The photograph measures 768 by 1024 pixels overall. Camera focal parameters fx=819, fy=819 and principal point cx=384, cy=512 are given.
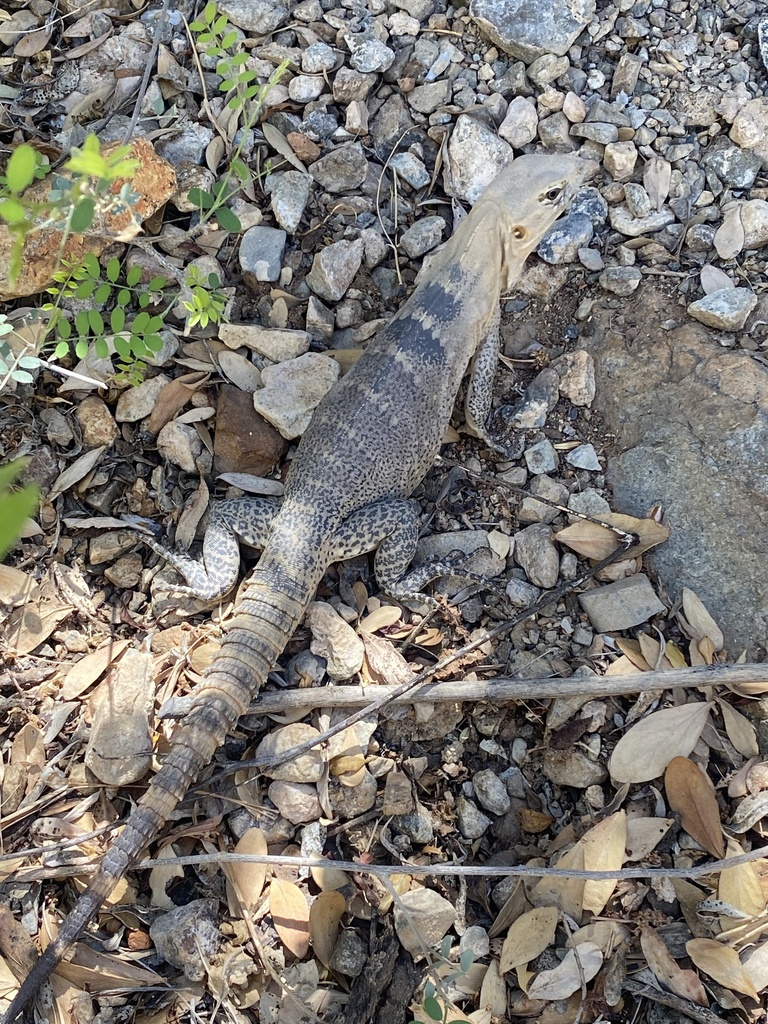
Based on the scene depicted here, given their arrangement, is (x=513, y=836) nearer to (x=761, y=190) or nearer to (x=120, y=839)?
(x=120, y=839)

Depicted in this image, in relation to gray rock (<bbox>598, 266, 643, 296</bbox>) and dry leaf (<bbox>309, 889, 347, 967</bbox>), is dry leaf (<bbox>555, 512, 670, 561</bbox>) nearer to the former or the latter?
gray rock (<bbox>598, 266, 643, 296</bbox>)

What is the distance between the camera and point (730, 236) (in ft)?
14.0

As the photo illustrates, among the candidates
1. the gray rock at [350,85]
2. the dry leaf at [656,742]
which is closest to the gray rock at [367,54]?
the gray rock at [350,85]

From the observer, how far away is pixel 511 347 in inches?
178

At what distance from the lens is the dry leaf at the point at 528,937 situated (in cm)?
311

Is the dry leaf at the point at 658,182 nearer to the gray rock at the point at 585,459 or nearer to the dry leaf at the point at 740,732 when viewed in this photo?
the gray rock at the point at 585,459

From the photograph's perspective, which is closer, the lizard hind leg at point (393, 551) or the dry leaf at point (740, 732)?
the dry leaf at point (740, 732)

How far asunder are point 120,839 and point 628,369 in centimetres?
318

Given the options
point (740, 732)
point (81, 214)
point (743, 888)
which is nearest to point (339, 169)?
point (81, 214)

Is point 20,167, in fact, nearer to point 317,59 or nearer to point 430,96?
point 317,59

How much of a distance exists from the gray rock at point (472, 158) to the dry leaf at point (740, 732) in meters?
3.01

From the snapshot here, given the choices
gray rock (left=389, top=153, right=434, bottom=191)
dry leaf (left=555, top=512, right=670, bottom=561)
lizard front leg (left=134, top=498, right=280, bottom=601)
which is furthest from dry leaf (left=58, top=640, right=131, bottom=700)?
gray rock (left=389, top=153, right=434, bottom=191)

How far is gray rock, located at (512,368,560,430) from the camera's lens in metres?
4.19

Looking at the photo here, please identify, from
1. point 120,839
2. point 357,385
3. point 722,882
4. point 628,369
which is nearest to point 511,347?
point 628,369
